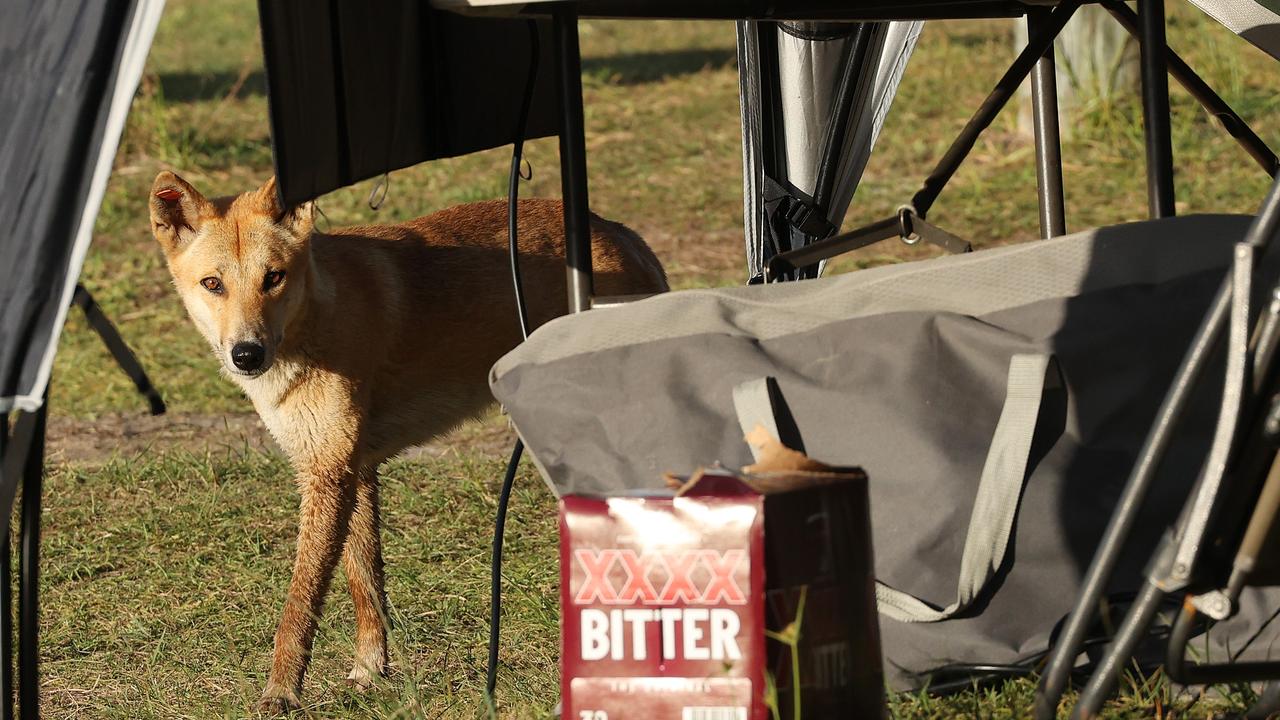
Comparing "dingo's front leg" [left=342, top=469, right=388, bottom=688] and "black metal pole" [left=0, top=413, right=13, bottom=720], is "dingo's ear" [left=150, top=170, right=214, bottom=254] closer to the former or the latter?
"dingo's front leg" [left=342, top=469, right=388, bottom=688]

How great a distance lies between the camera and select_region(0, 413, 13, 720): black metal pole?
1.82 meters

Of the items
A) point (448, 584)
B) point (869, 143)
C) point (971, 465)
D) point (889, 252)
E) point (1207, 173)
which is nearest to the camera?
point (971, 465)

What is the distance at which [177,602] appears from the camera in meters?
3.44

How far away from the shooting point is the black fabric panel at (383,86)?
207cm

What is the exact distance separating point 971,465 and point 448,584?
5.81 ft

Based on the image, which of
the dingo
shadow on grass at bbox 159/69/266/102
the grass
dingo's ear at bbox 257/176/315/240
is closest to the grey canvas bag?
the grass

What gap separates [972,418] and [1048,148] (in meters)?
1.19

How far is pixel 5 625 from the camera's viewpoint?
1.84m

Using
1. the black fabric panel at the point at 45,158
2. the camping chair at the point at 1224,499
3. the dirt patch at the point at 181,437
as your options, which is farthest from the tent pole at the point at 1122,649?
the dirt patch at the point at 181,437

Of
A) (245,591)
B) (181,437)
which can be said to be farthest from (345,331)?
(181,437)

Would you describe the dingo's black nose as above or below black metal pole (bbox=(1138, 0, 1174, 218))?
below

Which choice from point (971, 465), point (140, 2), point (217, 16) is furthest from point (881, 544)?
point (217, 16)

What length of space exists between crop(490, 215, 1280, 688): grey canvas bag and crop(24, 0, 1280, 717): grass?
0.53 ft

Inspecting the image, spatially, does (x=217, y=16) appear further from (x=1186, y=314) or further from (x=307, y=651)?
(x=1186, y=314)
